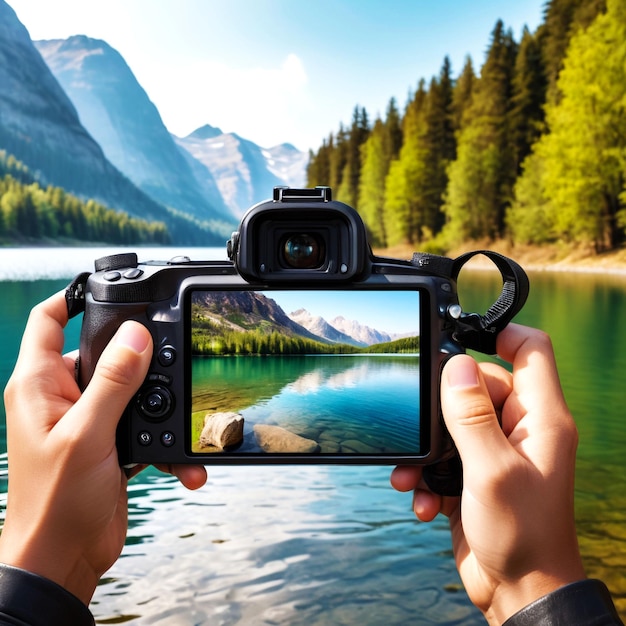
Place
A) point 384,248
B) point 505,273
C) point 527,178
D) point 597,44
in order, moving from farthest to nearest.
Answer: point 384,248 < point 527,178 < point 597,44 < point 505,273

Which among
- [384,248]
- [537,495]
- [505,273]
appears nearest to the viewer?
[537,495]

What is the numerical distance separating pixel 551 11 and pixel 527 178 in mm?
9359

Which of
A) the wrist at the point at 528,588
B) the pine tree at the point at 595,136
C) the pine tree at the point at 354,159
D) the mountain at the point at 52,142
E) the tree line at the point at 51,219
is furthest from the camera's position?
the mountain at the point at 52,142

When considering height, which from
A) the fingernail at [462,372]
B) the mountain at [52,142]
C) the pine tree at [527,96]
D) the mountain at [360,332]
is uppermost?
the mountain at [52,142]

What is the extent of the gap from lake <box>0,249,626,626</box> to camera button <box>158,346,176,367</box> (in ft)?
5.83

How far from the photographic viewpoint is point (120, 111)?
199125mm

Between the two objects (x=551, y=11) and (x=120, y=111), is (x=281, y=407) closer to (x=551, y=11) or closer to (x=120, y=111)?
(x=551, y=11)

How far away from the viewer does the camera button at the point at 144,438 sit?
169 cm

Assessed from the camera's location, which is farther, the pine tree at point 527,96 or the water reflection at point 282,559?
the pine tree at point 527,96

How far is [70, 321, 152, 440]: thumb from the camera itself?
4.84 feet

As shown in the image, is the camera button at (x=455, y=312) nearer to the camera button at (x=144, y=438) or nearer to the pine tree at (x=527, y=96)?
the camera button at (x=144, y=438)

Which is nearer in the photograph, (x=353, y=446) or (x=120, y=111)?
(x=353, y=446)

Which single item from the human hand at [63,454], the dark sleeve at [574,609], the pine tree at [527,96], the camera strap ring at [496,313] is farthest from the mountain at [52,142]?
the dark sleeve at [574,609]

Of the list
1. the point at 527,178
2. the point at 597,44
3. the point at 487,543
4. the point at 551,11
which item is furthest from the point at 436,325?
the point at 551,11
